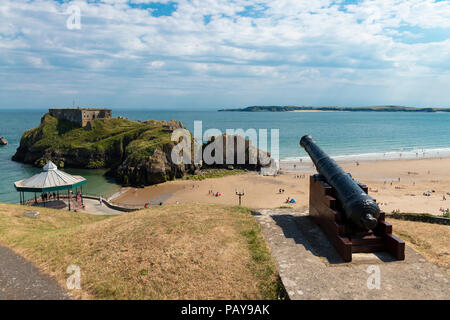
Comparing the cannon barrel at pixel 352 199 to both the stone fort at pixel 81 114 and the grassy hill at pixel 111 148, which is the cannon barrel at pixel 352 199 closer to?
the grassy hill at pixel 111 148

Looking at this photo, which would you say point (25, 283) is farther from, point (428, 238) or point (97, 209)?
point (97, 209)

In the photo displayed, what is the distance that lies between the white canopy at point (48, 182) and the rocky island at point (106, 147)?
16070mm

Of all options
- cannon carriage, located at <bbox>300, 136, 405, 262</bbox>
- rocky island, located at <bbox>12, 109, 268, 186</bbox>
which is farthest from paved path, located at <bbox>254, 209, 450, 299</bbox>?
rocky island, located at <bbox>12, 109, 268, 186</bbox>

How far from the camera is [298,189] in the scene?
35.0 meters

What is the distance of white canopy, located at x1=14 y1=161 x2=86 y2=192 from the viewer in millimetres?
20672

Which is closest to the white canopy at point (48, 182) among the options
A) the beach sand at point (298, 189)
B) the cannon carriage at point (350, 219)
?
the beach sand at point (298, 189)

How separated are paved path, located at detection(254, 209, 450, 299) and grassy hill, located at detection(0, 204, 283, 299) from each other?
0.48 meters

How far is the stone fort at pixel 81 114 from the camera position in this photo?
65.9 metres

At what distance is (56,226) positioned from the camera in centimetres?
1437

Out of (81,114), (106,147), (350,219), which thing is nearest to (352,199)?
(350,219)

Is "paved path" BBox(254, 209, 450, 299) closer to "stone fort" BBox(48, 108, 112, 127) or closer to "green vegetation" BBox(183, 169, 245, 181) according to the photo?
"green vegetation" BBox(183, 169, 245, 181)

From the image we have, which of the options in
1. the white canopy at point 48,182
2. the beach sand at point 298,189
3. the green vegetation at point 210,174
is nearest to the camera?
the white canopy at point 48,182
